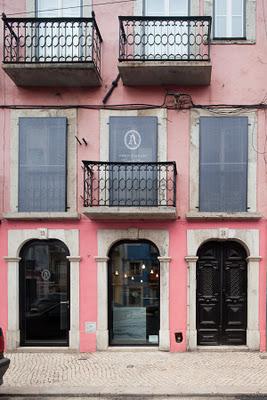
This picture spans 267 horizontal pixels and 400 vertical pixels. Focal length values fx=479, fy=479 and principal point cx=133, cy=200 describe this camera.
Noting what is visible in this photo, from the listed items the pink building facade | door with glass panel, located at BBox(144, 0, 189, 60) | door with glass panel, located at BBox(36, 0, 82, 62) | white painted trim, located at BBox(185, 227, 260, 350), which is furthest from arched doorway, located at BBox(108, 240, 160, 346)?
door with glass panel, located at BBox(36, 0, 82, 62)

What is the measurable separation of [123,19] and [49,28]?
5.94ft

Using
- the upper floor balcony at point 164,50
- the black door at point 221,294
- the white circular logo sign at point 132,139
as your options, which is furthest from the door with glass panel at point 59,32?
the black door at point 221,294

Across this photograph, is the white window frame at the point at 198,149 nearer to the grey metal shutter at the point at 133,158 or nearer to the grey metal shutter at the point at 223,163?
the grey metal shutter at the point at 223,163

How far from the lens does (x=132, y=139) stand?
11180mm

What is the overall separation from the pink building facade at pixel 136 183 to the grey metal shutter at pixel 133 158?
0.02 meters

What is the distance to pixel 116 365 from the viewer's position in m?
9.77

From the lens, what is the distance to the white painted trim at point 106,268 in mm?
10923

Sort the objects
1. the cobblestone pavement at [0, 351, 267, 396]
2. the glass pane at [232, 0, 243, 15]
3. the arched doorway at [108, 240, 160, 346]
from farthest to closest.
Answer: the glass pane at [232, 0, 243, 15], the arched doorway at [108, 240, 160, 346], the cobblestone pavement at [0, 351, 267, 396]

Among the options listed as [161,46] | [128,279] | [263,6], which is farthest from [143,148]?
[263,6]

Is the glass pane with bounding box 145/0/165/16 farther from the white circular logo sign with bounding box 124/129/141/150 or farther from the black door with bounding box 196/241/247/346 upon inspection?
the black door with bounding box 196/241/247/346

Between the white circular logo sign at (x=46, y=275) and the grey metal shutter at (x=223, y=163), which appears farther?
the white circular logo sign at (x=46, y=275)

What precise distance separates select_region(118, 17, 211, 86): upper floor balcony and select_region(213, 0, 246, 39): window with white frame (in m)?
0.50

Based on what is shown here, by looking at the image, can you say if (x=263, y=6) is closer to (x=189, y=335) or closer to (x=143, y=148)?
(x=143, y=148)

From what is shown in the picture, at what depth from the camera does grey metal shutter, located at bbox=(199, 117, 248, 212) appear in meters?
11.0
